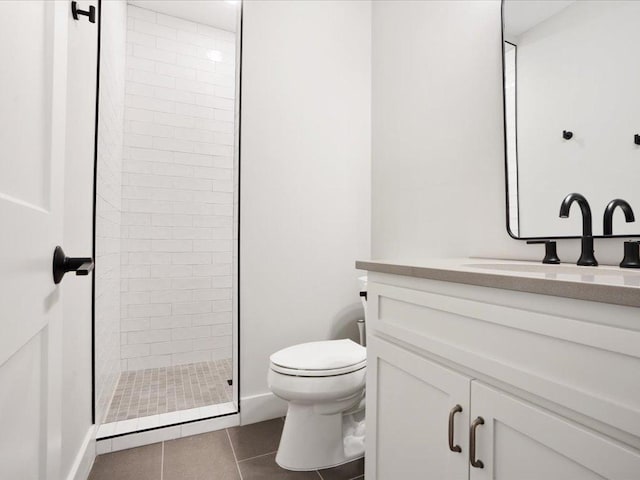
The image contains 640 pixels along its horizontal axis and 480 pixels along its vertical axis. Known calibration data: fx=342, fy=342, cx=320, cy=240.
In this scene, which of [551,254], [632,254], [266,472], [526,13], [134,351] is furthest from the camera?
[134,351]

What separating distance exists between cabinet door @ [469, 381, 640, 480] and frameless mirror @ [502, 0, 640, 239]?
0.73 meters

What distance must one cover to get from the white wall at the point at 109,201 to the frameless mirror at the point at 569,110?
72.8 inches

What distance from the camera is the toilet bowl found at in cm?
138

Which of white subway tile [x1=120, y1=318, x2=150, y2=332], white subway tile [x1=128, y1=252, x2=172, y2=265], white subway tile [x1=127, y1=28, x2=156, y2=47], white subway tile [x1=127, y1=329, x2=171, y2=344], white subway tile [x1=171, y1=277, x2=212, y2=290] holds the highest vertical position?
white subway tile [x1=127, y1=28, x2=156, y2=47]

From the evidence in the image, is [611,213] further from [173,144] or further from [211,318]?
[173,144]

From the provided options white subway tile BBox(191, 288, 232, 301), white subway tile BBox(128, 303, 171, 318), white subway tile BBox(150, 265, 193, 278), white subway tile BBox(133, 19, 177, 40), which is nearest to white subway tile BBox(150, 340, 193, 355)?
white subway tile BBox(128, 303, 171, 318)

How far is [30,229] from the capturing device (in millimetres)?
543

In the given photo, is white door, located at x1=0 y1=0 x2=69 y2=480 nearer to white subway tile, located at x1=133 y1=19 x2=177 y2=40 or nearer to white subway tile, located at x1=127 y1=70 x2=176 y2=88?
white subway tile, located at x1=127 y1=70 x2=176 y2=88

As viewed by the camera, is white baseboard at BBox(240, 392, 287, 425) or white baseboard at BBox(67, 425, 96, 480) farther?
white baseboard at BBox(240, 392, 287, 425)

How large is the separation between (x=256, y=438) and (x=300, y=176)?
140 cm

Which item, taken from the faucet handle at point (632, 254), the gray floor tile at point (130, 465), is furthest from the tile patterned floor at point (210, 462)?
the faucet handle at point (632, 254)

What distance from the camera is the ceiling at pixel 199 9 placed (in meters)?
2.52

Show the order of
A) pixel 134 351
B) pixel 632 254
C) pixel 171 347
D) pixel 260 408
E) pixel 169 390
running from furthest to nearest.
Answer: pixel 171 347 → pixel 134 351 → pixel 169 390 → pixel 260 408 → pixel 632 254

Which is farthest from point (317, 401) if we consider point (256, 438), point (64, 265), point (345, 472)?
point (64, 265)
